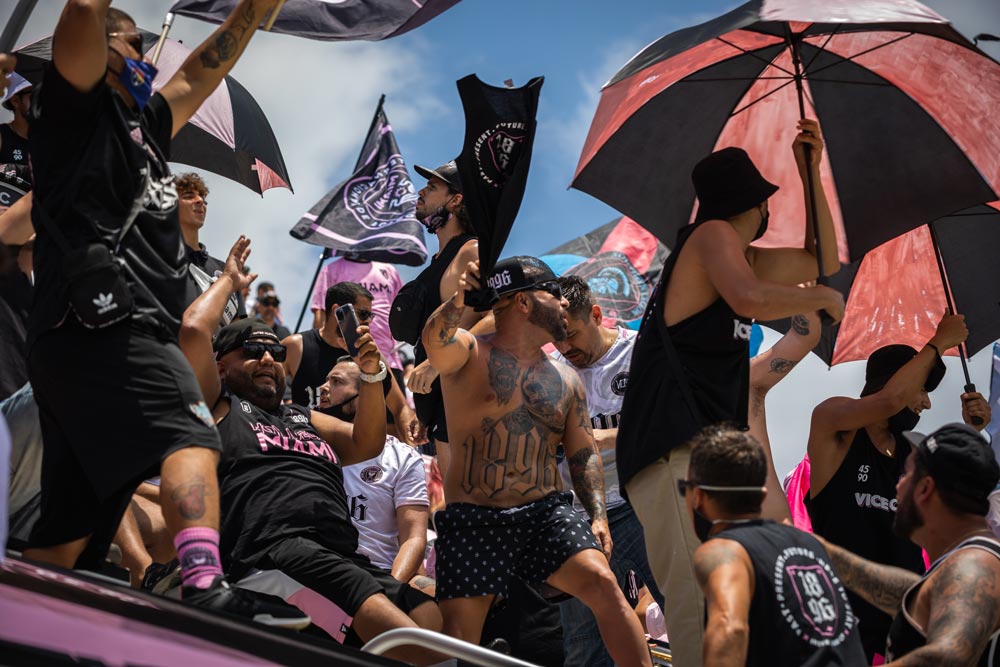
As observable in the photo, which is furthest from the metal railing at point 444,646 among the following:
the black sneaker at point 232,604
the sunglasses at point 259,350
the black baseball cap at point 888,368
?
the black baseball cap at point 888,368

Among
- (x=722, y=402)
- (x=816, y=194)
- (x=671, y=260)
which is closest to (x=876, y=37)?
(x=816, y=194)

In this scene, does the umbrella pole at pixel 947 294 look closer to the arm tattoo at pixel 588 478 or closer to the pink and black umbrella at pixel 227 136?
the arm tattoo at pixel 588 478

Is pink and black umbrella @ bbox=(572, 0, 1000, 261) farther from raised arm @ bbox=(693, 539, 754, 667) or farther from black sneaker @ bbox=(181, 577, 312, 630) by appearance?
black sneaker @ bbox=(181, 577, 312, 630)

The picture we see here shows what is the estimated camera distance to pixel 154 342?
4012mm

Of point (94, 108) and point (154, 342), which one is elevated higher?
point (94, 108)

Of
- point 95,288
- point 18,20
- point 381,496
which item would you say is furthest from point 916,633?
point 18,20

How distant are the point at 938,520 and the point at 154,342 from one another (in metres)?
3.02

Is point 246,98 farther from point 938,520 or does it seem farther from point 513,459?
point 938,520

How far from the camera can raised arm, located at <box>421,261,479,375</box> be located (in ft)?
17.7

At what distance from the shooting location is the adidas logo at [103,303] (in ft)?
12.6

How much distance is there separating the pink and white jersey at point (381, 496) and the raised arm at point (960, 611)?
13.0 feet

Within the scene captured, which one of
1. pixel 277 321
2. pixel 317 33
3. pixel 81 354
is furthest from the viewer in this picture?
pixel 277 321

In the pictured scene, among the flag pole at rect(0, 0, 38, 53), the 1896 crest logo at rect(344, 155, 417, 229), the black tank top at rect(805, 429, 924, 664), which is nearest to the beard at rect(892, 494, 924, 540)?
the black tank top at rect(805, 429, 924, 664)

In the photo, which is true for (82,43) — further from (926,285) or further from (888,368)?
(926,285)
